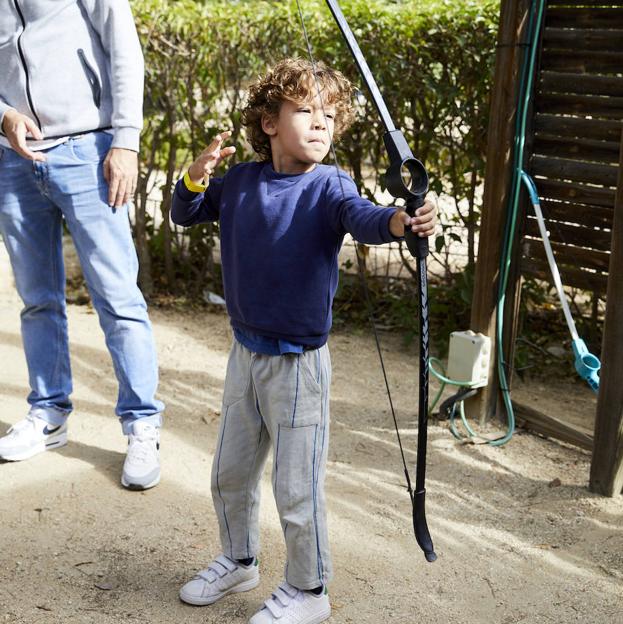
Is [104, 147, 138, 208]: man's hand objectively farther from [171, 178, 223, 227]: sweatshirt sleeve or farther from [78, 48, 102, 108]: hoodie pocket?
Result: [171, 178, 223, 227]: sweatshirt sleeve

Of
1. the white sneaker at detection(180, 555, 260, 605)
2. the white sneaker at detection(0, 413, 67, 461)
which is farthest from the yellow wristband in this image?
the white sneaker at detection(0, 413, 67, 461)

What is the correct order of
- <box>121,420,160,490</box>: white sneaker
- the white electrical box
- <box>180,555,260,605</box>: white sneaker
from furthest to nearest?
1. the white electrical box
2. <box>121,420,160,490</box>: white sneaker
3. <box>180,555,260,605</box>: white sneaker

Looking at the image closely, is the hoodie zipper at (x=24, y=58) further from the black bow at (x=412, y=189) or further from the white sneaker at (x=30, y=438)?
the black bow at (x=412, y=189)

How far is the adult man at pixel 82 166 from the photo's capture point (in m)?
3.09

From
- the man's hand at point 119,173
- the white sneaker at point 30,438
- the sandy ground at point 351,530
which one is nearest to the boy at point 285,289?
the sandy ground at point 351,530

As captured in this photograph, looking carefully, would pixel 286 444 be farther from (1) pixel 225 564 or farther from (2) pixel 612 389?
(2) pixel 612 389

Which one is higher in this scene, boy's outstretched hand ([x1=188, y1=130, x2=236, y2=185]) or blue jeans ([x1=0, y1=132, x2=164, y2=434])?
boy's outstretched hand ([x1=188, y1=130, x2=236, y2=185])

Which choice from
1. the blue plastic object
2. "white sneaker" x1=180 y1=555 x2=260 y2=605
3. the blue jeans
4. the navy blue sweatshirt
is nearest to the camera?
the navy blue sweatshirt

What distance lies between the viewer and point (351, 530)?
308 cm

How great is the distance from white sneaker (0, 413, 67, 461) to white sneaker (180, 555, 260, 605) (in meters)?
1.10

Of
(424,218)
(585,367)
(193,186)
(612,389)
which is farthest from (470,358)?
(424,218)

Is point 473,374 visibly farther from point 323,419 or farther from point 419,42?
point 419,42

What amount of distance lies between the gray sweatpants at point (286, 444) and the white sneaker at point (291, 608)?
0.04m

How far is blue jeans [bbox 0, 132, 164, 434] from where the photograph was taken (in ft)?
10.4
